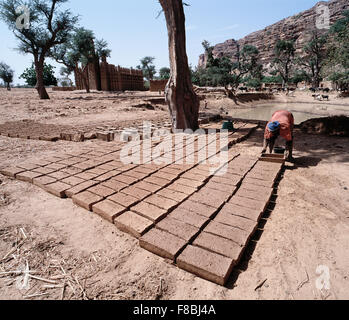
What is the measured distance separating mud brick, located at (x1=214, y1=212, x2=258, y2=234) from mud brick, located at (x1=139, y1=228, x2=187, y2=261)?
52 centimetres

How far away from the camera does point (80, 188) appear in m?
2.71

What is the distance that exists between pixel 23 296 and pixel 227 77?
29.5 meters

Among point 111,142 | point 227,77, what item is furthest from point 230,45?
point 111,142

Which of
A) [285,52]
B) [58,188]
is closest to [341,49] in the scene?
[58,188]

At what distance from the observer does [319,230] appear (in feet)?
6.62

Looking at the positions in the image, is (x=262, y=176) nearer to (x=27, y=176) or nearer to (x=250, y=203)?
(x=250, y=203)

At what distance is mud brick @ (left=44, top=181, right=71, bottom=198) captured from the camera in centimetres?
267

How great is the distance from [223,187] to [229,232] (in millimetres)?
860

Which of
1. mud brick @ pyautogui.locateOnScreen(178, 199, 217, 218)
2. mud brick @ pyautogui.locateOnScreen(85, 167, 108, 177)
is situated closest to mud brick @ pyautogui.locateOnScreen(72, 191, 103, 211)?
mud brick @ pyautogui.locateOnScreen(85, 167, 108, 177)

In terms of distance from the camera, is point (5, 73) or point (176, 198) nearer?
point (176, 198)

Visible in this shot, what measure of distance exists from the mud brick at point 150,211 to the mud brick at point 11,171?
7.30ft

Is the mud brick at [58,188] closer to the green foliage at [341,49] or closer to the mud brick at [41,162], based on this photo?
the mud brick at [41,162]

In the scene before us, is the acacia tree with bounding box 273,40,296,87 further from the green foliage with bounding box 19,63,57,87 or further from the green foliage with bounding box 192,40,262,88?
the green foliage with bounding box 19,63,57,87
